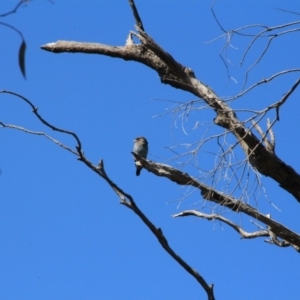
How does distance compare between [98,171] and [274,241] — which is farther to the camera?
[274,241]

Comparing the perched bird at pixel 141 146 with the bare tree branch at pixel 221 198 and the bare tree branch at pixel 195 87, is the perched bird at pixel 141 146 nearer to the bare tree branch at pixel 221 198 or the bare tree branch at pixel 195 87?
the bare tree branch at pixel 195 87

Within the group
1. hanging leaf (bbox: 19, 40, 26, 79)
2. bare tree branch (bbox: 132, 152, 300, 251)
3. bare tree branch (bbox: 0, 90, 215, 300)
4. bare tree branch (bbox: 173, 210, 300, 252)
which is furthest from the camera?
bare tree branch (bbox: 173, 210, 300, 252)

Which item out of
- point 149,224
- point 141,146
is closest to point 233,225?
point 149,224

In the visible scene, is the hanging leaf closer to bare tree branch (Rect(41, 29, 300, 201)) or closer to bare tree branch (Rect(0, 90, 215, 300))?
bare tree branch (Rect(0, 90, 215, 300))

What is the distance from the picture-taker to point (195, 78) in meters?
4.79

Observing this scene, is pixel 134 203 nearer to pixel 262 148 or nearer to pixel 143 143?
pixel 262 148

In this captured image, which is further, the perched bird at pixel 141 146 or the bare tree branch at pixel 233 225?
the perched bird at pixel 141 146

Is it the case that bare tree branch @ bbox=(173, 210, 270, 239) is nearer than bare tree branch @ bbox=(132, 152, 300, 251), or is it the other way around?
bare tree branch @ bbox=(132, 152, 300, 251)

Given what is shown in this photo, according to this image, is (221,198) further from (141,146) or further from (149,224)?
(141,146)

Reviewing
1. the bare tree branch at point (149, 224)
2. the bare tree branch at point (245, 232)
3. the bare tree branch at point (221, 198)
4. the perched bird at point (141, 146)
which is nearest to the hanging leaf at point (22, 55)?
the bare tree branch at point (149, 224)

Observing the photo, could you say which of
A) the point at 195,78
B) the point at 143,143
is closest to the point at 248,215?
the point at 195,78

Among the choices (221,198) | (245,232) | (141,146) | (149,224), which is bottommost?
(149,224)

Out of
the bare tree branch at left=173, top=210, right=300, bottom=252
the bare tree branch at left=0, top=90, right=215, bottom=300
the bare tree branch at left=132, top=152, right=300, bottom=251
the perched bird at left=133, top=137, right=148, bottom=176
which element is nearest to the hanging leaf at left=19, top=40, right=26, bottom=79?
the bare tree branch at left=0, top=90, right=215, bottom=300

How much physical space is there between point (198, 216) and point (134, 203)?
2.33 meters
